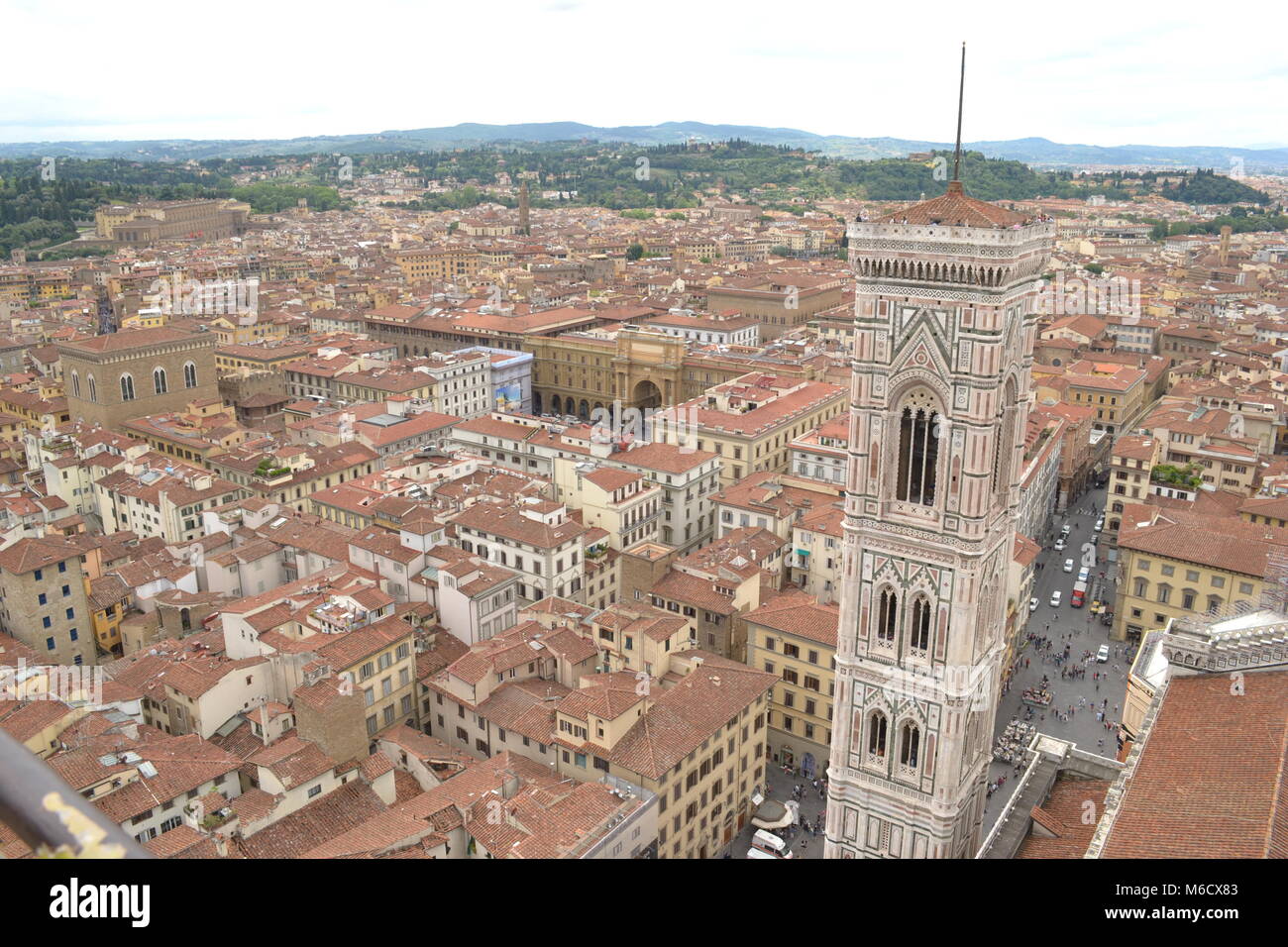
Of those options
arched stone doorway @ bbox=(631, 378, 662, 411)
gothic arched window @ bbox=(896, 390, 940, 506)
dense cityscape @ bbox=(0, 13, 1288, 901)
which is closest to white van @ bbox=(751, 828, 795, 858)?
dense cityscape @ bbox=(0, 13, 1288, 901)

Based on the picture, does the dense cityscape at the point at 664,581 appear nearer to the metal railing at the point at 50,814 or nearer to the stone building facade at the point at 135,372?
the metal railing at the point at 50,814

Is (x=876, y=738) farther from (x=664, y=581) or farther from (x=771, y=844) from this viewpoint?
(x=664, y=581)

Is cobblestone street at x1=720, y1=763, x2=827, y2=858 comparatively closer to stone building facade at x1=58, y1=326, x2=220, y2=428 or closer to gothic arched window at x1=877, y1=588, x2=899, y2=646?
gothic arched window at x1=877, y1=588, x2=899, y2=646

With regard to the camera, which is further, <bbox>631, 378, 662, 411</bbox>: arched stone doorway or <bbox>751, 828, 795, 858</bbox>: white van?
<bbox>631, 378, 662, 411</bbox>: arched stone doorway

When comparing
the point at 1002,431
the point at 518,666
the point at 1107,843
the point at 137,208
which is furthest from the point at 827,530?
the point at 137,208

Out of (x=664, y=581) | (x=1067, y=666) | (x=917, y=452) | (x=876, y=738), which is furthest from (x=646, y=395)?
(x=917, y=452)

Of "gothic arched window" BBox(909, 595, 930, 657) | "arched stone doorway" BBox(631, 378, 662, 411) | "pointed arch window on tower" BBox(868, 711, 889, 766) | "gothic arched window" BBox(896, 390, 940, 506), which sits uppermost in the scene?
"gothic arched window" BBox(896, 390, 940, 506)
